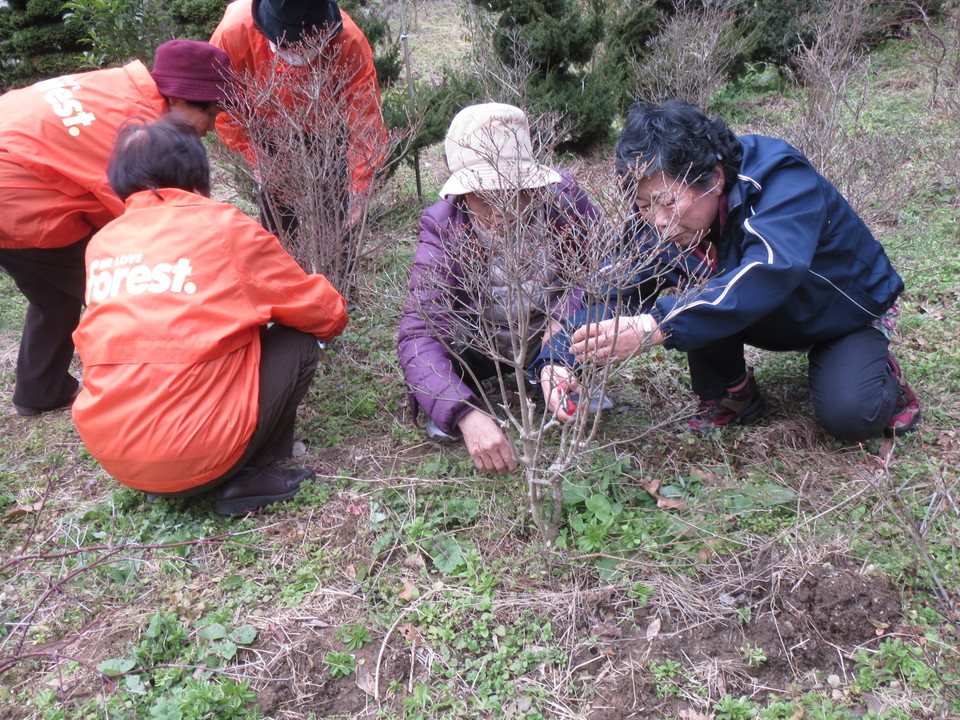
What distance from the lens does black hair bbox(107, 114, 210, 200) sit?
2.28 m

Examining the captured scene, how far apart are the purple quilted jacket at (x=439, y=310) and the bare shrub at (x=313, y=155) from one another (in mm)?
776

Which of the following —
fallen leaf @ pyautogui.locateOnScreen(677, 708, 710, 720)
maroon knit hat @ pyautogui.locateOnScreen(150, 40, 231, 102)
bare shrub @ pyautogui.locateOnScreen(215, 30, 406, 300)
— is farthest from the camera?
bare shrub @ pyautogui.locateOnScreen(215, 30, 406, 300)

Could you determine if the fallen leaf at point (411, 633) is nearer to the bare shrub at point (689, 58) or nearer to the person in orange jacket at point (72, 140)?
the person in orange jacket at point (72, 140)

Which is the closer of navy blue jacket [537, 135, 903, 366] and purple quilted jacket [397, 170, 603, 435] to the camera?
navy blue jacket [537, 135, 903, 366]

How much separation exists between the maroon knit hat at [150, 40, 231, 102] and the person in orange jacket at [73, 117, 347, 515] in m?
0.52

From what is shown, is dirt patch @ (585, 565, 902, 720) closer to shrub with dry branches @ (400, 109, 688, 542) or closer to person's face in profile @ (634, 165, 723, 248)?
shrub with dry branches @ (400, 109, 688, 542)

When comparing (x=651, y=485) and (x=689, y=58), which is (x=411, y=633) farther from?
(x=689, y=58)

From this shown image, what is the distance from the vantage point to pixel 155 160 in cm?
228

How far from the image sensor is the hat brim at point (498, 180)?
1820 millimetres

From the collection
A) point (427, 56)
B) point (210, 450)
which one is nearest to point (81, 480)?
point (210, 450)

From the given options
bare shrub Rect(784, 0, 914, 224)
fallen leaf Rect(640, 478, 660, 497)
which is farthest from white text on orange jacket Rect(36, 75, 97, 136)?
bare shrub Rect(784, 0, 914, 224)

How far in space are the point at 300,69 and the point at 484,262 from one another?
197 centimetres

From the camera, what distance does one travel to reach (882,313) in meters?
2.45

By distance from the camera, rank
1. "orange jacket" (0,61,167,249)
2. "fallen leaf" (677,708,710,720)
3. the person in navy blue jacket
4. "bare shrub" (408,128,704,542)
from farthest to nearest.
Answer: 1. "orange jacket" (0,61,167,249)
2. the person in navy blue jacket
3. "bare shrub" (408,128,704,542)
4. "fallen leaf" (677,708,710,720)
